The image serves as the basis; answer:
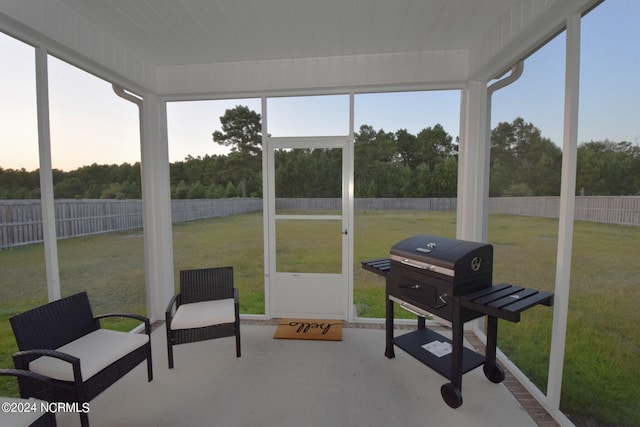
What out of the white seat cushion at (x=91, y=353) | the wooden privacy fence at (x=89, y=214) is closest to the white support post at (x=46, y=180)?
the wooden privacy fence at (x=89, y=214)

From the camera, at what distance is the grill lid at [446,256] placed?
6.64 feet

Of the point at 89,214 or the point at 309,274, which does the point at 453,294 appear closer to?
the point at 309,274

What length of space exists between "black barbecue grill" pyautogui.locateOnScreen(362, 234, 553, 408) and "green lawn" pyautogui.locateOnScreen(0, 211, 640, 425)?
319 millimetres

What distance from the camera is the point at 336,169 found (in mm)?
3426

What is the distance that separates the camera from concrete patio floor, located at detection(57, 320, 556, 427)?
1.98m

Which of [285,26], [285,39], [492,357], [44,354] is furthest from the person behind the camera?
[285,39]

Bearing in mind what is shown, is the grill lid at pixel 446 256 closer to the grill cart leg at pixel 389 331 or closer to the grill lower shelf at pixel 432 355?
the grill cart leg at pixel 389 331

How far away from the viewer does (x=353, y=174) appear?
11.0ft

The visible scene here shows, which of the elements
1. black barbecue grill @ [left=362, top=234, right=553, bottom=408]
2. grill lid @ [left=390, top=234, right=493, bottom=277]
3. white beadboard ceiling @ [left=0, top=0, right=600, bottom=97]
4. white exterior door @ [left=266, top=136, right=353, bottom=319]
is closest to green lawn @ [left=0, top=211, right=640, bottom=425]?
white exterior door @ [left=266, top=136, right=353, bottom=319]

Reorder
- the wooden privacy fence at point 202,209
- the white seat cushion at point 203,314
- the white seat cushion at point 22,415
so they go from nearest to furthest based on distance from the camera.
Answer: the white seat cushion at point 22,415
the wooden privacy fence at point 202,209
the white seat cushion at point 203,314

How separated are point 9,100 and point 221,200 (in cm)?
201

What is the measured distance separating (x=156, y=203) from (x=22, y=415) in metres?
2.44

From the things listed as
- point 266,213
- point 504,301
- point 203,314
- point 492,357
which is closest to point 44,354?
point 203,314

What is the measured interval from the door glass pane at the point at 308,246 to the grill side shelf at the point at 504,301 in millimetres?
1692
